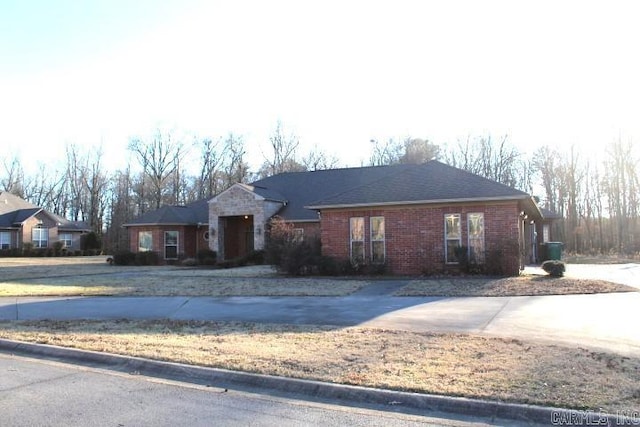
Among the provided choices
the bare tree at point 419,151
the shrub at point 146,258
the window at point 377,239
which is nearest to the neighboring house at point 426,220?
the window at point 377,239

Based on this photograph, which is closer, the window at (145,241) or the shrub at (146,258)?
the shrub at (146,258)

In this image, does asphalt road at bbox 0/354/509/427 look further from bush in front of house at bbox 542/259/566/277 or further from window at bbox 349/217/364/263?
window at bbox 349/217/364/263

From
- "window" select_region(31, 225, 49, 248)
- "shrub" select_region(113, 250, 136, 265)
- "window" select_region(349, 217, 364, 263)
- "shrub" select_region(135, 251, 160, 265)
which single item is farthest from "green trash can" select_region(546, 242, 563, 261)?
"window" select_region(31, 225, 49, 248)

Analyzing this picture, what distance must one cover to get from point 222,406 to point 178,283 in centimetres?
1445

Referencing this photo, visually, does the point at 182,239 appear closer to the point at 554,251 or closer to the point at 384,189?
the point at 384,189

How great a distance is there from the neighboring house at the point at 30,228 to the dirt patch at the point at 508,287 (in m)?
45.6

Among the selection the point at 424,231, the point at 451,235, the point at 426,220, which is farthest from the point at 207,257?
the point at 451,235

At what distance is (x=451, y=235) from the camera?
2100 centimetres

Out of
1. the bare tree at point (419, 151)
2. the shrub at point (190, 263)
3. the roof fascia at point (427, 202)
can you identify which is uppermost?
the bare tree at point (419, 151)

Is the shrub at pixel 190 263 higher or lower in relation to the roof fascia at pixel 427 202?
lower

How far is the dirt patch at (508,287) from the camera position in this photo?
14.9m

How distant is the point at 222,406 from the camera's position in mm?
5789

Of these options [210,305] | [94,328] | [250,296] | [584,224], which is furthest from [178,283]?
[584,224]

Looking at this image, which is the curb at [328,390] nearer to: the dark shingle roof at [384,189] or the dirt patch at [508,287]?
the dirt patch at [508,287]
